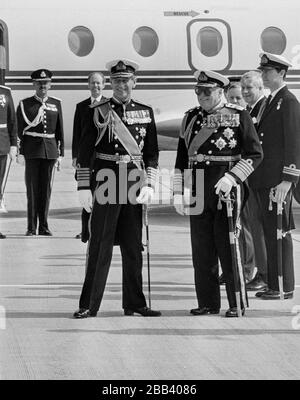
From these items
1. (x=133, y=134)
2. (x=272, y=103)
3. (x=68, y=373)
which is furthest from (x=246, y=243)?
(x=68, y=373)

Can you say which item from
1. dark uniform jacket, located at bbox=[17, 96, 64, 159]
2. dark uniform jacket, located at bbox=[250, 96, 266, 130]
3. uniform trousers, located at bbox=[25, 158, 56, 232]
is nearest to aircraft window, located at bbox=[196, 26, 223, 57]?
dark uniform jacket, located at bbox=[17, 96, 64, 159]

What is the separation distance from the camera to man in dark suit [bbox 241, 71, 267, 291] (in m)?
10.1

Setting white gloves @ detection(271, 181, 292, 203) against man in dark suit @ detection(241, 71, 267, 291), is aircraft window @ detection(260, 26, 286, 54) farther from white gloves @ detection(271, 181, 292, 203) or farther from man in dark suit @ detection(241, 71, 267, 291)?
white gloves @ detection(271, 181, 292, 203)

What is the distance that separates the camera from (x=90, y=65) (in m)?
16.8

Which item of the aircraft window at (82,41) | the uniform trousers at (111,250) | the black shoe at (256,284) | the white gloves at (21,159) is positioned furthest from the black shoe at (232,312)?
the aircraft window at (82,41)

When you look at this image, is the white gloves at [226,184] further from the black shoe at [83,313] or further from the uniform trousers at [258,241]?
the uniform trousers at [258,241]

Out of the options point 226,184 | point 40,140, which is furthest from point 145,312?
point 40,140

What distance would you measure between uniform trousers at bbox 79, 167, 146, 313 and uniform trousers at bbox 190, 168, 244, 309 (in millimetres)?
381

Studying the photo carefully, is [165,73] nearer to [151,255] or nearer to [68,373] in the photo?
[151,255]

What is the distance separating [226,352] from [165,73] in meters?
9.52

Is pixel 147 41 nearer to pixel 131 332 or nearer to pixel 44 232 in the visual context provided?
pixel 44 232

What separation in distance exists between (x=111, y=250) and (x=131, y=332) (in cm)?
77

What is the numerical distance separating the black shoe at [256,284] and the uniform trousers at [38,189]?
3.99 metres

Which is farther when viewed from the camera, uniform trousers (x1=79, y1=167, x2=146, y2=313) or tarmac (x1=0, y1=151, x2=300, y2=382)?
uniform trousers (x1=79, y1=167, x2=146, y2=313)
